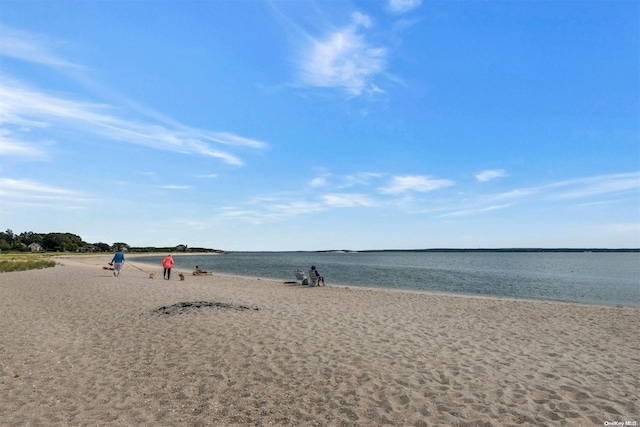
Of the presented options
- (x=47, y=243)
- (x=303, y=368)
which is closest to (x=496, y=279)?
(x=303, y=368)

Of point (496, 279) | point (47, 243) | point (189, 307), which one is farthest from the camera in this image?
point (47, 243)

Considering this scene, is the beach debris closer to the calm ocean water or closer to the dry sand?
the dry sand

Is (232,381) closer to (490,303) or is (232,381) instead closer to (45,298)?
(45,298)

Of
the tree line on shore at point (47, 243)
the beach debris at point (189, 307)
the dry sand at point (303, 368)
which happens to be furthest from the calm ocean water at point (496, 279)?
the tree line on shore at point (47, 243)

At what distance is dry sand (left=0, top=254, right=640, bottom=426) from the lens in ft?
21.4

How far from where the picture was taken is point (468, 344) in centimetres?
1096

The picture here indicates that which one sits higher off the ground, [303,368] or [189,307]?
[189,307]

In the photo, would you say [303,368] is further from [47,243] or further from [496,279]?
[47,243]

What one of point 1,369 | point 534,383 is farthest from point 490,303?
point 1,369

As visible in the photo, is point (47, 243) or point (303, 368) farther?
point (47, 243)

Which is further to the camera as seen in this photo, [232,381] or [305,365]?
[305,365]

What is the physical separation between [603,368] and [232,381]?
867 cm

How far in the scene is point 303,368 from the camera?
8.51m

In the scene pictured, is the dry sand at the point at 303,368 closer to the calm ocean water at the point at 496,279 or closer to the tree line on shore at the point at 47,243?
the calm ocean water at the point at 496,279
